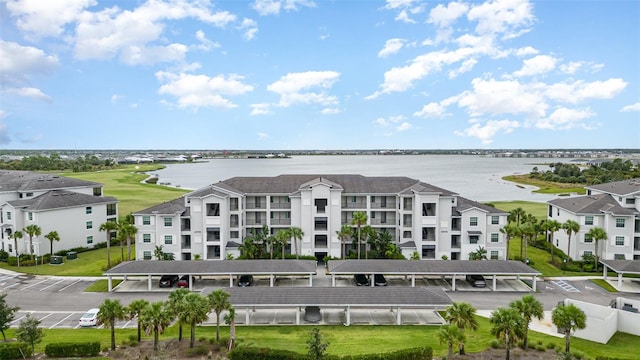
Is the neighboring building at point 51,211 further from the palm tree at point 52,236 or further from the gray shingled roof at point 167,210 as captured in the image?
the gray shingled roof at point 167,210

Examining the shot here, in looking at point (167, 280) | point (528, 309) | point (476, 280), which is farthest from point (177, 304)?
point (476, 280)

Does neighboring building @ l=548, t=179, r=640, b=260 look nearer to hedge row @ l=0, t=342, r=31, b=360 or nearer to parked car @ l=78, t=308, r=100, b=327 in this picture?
parked car @ l=78, t=308, r=100, b=327

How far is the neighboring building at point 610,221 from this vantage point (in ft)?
173

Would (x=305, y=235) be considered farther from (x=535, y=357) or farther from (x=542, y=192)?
(x=542, y=192)

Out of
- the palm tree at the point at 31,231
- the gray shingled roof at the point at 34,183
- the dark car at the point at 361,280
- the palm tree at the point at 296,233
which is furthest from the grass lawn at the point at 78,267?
the dark car at the point at 361,280

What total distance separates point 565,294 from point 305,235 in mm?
30391

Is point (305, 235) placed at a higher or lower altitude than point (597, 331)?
higher

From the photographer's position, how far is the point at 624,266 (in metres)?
45.8

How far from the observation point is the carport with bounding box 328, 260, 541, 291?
1754 inches

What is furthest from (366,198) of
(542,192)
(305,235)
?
(542,192)

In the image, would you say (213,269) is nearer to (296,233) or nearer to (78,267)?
(296,233)

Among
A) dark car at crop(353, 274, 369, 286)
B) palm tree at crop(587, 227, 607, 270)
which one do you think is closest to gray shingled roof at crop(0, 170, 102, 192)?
dark car at crop(353, 274, 369, 286)

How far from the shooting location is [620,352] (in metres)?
31.4

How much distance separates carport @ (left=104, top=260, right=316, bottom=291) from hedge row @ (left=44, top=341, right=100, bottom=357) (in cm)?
1490
